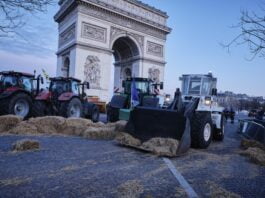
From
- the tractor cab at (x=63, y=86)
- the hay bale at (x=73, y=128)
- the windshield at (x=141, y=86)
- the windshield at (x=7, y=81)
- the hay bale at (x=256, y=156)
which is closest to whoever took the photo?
the hay bale at (x=256, y=156)

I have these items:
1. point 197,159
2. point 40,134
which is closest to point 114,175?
point 197,159

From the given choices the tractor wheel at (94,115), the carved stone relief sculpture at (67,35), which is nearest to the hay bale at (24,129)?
the tractor wheel at (94,115)

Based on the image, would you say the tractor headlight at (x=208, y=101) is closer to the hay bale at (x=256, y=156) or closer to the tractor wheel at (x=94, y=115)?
the hay bale at (x=256, y=156)

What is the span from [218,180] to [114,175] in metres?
1.49

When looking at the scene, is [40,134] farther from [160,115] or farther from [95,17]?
[95,17]

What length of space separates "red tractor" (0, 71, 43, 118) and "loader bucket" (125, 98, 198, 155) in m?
4.96

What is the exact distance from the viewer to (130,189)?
334 cm

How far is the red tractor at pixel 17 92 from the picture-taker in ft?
30.7

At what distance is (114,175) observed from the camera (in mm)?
3912

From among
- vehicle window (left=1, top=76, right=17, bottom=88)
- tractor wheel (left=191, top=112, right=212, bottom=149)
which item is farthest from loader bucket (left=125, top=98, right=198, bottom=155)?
vehicle window (left=1, top=76, right=17, bottom=88)

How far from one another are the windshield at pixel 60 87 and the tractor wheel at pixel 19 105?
71.2 inches

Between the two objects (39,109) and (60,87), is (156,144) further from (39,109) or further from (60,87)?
(60,87)

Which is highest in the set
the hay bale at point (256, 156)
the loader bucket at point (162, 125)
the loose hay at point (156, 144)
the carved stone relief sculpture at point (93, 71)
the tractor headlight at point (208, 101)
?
the carved stone relief sculpture at point (93, 71)

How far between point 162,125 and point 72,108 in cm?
576
